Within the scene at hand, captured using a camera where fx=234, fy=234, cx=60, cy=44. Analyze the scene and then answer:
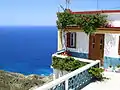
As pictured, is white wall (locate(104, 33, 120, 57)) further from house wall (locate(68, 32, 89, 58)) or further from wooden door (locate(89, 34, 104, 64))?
house wall (locate(68, 32, 89, 58))

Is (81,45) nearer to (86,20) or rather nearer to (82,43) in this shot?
(82,43)

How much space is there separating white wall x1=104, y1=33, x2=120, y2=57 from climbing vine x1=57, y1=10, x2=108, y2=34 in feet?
2.82

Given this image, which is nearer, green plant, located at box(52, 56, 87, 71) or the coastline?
green plant, located at box(52, 56, 87, 71)

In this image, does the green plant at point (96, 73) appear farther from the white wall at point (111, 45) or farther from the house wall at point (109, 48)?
the white wall at point (111, 45)

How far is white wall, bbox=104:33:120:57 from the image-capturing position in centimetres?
1479

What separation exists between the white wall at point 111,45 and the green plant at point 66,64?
2.03 meters

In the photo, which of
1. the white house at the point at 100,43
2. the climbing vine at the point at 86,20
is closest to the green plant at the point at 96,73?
the white house at the point at 100,43

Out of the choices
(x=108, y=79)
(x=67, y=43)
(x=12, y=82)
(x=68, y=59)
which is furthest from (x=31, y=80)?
(x=108, y=79)

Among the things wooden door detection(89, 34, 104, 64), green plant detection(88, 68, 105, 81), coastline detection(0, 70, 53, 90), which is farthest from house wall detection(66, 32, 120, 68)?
coastline detection(0, 70, 53, 90)

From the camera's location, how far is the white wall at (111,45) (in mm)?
14789

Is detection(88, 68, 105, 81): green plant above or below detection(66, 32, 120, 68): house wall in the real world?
below

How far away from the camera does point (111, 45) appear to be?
15055 mm

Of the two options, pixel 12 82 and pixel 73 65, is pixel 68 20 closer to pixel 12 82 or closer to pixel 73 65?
pixel 73 65

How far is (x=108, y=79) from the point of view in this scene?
12.7m
